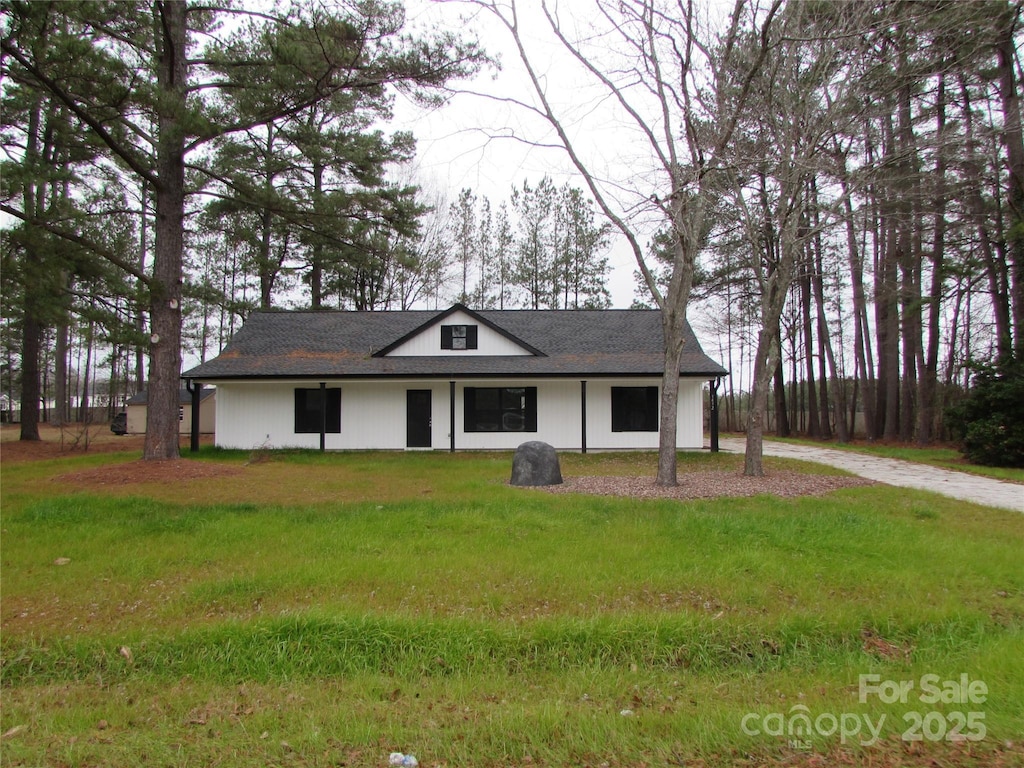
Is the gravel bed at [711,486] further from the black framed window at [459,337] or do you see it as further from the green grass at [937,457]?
the black framed window at [459,337]

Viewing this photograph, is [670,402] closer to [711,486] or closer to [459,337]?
[711,486]

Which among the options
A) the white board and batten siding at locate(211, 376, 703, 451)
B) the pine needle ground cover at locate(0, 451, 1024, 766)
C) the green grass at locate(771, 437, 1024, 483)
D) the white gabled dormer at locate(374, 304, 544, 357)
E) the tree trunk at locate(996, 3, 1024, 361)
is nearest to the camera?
the pine needle ground cover at locate(0, 451, 1024, 766)

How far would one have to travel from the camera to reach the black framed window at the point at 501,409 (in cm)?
1789

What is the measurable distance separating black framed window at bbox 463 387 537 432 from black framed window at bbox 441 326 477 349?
144 centimetres

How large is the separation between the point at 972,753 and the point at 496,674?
234 cm

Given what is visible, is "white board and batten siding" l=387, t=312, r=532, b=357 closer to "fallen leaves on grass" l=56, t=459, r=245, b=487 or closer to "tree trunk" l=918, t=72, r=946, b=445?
"fallen leaves on grass" l=56, t=459, r=245, b=487

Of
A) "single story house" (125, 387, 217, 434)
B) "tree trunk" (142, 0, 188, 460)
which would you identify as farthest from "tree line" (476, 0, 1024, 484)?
"single story house" (125, 387, 217, 434)

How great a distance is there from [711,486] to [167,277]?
11907 millimetres

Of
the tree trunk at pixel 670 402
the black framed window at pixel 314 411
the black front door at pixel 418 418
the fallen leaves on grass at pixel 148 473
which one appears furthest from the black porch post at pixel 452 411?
the tree trunk at pixel 670 402

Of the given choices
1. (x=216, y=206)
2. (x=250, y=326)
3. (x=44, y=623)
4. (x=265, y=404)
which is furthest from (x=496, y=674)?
(x=250, y=326)

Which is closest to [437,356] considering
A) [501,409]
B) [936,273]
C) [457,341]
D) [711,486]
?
[457,341]

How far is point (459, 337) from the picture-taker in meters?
18.3

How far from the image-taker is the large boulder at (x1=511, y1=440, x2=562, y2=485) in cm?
1046

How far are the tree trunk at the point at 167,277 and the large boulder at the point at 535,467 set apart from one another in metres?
7.67
